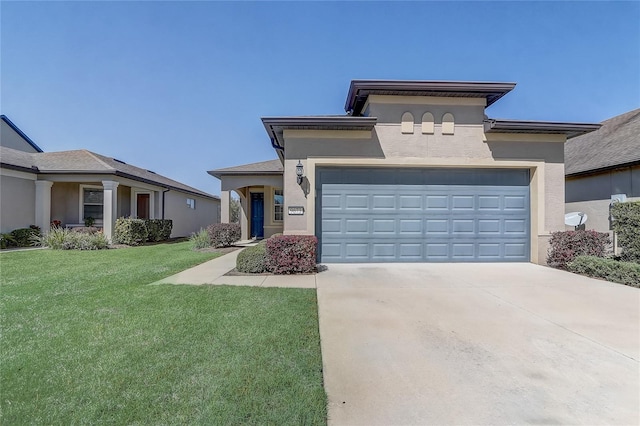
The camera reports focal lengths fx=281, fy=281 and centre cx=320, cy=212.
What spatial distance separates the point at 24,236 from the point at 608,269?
19741 millimetres

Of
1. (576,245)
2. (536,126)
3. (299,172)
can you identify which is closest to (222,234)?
(299,172)

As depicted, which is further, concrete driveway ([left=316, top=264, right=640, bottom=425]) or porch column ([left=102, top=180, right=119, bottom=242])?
porch column ([left=102, top=180, right=119, bottom=242])

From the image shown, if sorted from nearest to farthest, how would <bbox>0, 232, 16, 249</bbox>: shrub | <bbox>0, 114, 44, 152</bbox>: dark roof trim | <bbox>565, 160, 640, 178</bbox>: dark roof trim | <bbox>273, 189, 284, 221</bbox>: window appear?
<bbox>565, 160, 640, 178</bbox>: dark roof trim < <bbox>0, 232, 16, 249</bbox>: shrub < <bbox>273, 189, 284, 221</bbox>: window < <bbox>0, 114, 44, 152</bbox>: dark roof trim

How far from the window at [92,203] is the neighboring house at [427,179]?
12.0 metres

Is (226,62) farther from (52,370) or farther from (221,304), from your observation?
(52,370)

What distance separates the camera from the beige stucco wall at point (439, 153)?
7824mm

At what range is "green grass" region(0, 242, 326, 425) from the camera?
2080 mm

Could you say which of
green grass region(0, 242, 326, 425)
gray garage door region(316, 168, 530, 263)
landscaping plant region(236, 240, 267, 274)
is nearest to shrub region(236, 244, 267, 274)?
landscaping plant region(236, 240, 267, 274)

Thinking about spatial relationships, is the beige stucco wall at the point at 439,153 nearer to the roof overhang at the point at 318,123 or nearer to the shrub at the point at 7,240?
the roof overhang at the point at 318,123

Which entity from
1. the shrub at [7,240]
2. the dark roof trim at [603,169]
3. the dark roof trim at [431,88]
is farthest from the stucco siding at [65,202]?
the dark roof trim at [603,169]

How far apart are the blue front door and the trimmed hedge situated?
5104 millimetres

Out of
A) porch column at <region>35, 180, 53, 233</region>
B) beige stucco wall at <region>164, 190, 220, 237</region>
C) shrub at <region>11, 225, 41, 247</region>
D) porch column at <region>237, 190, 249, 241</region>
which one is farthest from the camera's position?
beige stucco wall at <region>164, 190, 220, 237</region>

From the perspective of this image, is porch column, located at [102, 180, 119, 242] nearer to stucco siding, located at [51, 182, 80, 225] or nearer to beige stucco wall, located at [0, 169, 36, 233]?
stucco siding, located at [51, 182, 80, 225]

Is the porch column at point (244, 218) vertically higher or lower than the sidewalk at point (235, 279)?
higher
